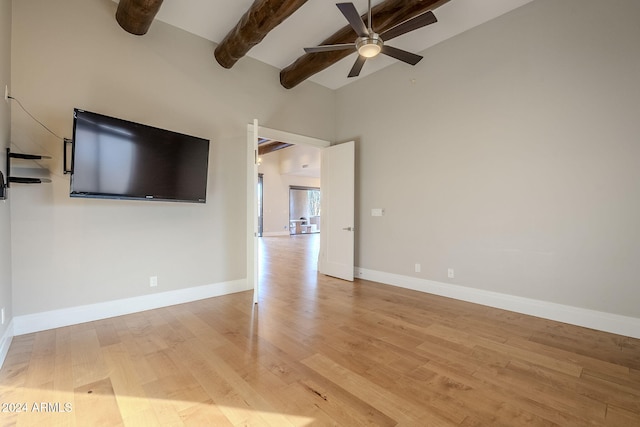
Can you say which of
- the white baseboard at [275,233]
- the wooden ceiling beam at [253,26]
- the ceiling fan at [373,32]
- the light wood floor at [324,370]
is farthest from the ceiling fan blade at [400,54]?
the white baseboard at [275,233]

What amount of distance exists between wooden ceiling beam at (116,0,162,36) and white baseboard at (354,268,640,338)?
14.7 ft

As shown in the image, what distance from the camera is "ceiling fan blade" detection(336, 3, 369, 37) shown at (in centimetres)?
227

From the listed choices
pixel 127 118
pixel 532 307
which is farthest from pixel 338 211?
pixel 127 118

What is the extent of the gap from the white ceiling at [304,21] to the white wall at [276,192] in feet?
24.9

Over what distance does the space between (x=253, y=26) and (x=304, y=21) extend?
2.32ft

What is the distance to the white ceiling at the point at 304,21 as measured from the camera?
316cm

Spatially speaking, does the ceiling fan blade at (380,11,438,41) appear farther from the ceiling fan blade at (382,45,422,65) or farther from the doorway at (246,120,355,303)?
the doorway at (246,120,355,303)

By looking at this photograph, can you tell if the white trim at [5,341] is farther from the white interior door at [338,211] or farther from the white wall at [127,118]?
the white interior door at [338,211]

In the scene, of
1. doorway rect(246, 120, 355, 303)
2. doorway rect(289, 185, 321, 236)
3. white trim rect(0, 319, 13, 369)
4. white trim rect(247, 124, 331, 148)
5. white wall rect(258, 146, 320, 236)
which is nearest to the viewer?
white trim rect(0, 319, 13, 369)

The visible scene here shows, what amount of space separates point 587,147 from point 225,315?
165 inches

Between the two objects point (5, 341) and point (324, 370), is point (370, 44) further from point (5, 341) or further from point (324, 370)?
point (5, 341)

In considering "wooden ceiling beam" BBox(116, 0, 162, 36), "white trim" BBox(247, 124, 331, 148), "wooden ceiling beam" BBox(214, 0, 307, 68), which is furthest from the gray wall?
"white trim" BBox(247, 124, 331, 148)

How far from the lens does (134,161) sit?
2.91 meters

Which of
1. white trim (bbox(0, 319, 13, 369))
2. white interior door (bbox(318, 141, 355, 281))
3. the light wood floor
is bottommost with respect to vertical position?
the light wood floor
